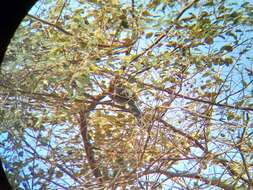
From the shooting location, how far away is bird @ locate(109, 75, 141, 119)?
1.86 meters

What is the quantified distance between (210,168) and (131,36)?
2.52 ft

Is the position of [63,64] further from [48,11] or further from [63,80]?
[48,11]

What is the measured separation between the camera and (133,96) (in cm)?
187

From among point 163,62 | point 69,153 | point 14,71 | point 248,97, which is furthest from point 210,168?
point 14,71

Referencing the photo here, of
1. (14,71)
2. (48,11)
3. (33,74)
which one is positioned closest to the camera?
(14,71)

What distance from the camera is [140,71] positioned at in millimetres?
1869

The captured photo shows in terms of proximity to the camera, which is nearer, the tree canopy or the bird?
the tree canopy

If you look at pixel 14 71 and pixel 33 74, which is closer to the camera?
pixel 14 71

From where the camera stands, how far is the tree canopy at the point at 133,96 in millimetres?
1715

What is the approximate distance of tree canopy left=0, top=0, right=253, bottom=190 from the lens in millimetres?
1715

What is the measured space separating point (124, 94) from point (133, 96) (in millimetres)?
60

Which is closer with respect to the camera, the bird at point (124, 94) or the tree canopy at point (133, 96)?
the tree canopy at point (133, 96)

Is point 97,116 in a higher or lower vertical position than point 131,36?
lower

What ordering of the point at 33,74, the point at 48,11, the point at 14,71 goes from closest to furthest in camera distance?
the point at 14,71, the point at 33,74, the point at 48,11
